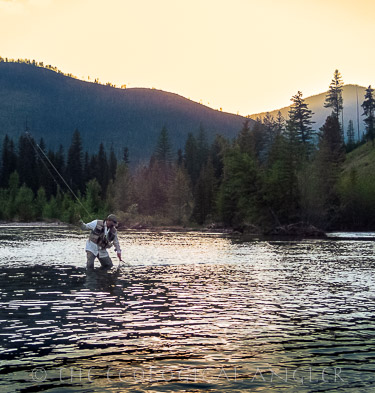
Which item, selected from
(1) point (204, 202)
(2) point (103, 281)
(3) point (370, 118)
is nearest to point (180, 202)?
(1) point (204, 202)

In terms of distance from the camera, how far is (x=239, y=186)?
334 ft

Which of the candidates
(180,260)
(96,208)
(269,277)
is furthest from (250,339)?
(96,208)

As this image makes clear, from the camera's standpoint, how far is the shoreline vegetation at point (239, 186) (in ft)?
307

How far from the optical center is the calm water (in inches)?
372

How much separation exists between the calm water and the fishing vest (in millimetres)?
1452

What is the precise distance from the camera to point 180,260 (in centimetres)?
3434

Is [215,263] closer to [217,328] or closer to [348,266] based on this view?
[348,266]

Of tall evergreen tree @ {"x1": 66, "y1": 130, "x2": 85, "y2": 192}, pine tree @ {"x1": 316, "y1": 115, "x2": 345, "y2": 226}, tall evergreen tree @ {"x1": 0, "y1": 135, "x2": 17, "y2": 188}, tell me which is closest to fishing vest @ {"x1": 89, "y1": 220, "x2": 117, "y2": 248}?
pine tree @ {"x1": 316, "y1": 115, "x2": 345, "y2": 226}

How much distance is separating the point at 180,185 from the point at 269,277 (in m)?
107

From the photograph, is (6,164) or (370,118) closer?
(370,118)

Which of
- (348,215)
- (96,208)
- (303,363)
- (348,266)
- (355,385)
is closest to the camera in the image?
(355,385)

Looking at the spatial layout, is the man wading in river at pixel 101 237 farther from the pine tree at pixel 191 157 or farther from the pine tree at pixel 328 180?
the pine tree at pixel 191 157

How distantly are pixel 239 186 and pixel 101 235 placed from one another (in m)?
78.0

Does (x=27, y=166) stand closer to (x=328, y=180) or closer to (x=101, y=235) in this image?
(x=328, y=180)
